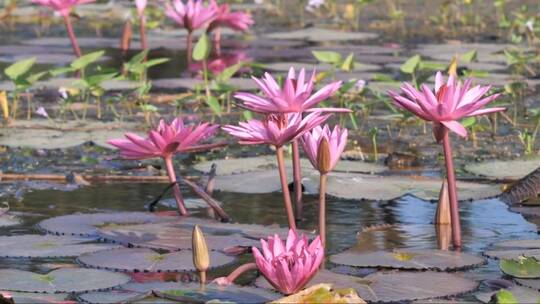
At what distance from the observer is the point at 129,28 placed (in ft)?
29.9

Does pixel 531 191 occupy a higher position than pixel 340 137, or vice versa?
pixel 340 137

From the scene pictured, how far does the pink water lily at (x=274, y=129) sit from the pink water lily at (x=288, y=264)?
425 millimetres

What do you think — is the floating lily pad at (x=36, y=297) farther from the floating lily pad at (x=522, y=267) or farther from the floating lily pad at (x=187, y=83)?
the floating lily pad at (x=187, y=83)

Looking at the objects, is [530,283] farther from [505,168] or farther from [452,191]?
[505,168]

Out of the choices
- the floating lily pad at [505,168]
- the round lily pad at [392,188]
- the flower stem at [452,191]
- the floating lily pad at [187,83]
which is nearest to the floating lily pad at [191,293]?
the flower stem at [452,191]

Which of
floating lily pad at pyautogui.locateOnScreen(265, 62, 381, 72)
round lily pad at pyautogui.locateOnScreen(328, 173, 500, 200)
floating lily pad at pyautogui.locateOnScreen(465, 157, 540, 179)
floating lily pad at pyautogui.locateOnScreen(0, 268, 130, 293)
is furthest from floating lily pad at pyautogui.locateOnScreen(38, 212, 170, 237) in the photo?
floating lily pad at pyautogui.locateOnScreen(265, 62, 381, 72)

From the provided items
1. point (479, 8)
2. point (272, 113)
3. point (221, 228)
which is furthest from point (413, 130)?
point (479, 8)

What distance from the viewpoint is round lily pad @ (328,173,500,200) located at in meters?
4.34

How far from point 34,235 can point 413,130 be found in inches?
102

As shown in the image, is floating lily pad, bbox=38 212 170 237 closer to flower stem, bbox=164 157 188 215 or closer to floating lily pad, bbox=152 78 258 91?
flower stem, bbox=164 157 188 215

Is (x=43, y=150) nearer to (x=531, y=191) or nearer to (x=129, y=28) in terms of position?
(x=531, y=191)

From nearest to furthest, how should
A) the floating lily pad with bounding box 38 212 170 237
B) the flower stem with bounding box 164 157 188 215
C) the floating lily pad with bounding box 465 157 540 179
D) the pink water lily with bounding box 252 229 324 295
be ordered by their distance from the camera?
the pink water lily with bounding box 252 229 324 295
the floating lily pad with bounding box 38 212 170 237
the flower stem with bounding box 164 157 188 215
the floating lily pad with bounding box 465 157 540 179

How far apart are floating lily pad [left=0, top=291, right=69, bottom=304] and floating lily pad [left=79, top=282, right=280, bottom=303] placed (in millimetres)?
48

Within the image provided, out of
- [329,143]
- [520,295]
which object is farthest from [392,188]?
[520,295]
